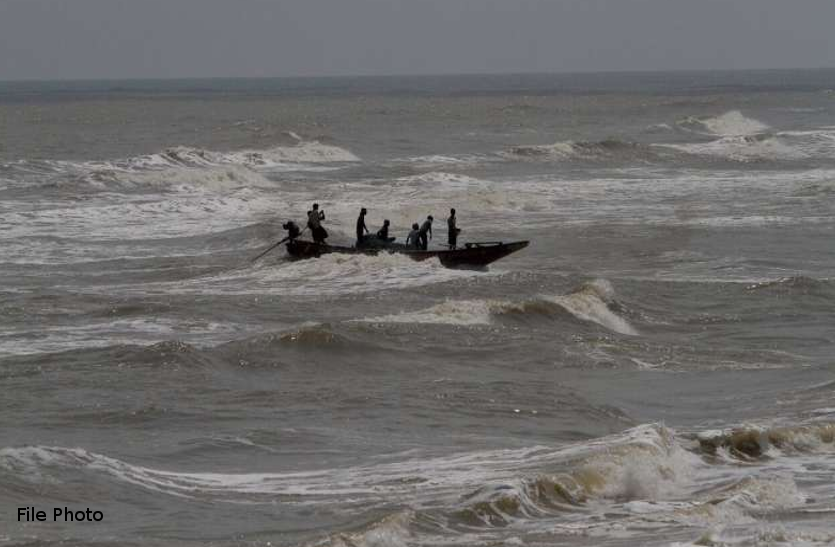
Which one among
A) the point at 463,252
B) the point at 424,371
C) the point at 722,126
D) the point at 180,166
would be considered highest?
the point at 463,252

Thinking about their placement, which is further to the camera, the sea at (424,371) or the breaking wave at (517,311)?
the breaking wave at (517,311)

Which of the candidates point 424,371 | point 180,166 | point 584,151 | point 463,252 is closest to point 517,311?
point 424,371

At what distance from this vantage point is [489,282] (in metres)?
26.0

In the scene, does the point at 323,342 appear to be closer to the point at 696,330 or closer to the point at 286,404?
the point at 286,404

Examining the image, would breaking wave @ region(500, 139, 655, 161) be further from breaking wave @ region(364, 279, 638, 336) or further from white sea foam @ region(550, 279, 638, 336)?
breaking wave @ region(364, 279, 638, 336)

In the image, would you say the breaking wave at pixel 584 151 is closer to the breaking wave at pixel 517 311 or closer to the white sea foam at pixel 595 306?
the white sea foam at pixel 595 306

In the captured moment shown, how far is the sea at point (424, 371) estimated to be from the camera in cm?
1241

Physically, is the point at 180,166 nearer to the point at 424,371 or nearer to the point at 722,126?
the point at 722,126

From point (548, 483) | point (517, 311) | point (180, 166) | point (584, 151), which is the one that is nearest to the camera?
point (548, 483)

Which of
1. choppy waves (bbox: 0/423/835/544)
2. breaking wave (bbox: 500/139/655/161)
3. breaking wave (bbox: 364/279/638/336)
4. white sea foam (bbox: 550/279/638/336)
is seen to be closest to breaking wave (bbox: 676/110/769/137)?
breaking wave (bbox: 500/139/655/161)

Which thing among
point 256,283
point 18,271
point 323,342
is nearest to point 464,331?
point 323,342

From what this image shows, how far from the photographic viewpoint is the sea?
12414mm

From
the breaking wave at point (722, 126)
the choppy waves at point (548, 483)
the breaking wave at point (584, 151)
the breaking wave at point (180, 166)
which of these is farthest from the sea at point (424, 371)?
the breaking wave at point (722, 126)

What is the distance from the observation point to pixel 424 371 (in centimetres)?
1877
